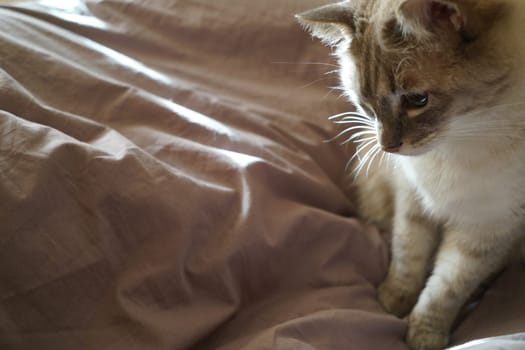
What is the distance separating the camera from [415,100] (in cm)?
89

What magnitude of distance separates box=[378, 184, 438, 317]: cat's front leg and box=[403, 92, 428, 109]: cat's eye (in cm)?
39

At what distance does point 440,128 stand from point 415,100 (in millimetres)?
79

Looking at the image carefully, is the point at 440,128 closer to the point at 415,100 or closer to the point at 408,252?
the point at 415,100

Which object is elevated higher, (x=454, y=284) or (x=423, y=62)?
(x=423, y=62)

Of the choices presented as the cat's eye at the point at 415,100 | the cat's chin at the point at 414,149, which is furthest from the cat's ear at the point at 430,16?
the cat's chin at the point at 414,149

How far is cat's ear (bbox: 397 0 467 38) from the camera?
2.51 ft

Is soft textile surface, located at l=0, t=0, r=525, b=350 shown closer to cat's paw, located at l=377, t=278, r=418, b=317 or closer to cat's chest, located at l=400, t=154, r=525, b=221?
cat's paw, located at l=377, t=278, r=418, b=317

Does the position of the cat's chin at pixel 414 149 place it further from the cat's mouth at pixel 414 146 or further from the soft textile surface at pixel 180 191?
the soft textile surface at pixel 180 191

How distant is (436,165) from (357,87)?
26cm

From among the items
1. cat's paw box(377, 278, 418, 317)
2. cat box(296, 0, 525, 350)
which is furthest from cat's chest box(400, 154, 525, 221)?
cat's paw box(377, 278, 418, 317)

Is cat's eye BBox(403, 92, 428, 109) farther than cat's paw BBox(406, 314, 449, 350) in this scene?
No

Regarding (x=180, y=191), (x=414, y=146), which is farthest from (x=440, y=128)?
(x=180, y=191)

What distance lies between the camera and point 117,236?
95cm

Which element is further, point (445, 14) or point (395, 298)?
point (395, 298)
